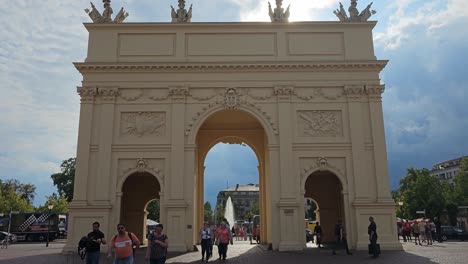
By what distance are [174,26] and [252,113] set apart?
7.45 meters

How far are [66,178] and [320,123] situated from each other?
59.8m

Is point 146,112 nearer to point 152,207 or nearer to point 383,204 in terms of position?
point 383,204

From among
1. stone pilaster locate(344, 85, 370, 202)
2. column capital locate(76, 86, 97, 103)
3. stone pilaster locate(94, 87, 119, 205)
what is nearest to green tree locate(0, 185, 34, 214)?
column capital locate(76, 86, 97, 103)

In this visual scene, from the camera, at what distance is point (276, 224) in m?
24.2

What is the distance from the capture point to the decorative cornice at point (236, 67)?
26094mm

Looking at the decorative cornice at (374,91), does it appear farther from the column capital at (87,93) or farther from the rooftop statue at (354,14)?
the column capital at (87,93)

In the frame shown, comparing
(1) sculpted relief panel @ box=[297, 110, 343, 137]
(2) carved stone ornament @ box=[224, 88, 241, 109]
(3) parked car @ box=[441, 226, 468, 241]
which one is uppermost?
(2) carved stone ornament @ box=[224, 88, 241, 109]

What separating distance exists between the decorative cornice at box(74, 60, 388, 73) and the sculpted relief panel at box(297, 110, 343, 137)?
2717mm

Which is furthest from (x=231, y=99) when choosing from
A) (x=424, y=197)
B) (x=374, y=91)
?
(x=424, y=197)

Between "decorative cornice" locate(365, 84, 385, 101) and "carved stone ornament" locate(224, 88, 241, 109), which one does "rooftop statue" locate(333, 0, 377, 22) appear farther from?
"carved stone ornament" locate(224, 88, 241, 109)

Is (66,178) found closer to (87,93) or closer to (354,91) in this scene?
(87,93)

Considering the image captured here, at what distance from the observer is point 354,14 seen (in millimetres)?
27594

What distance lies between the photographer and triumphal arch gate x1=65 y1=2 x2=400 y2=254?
24359 millimetres

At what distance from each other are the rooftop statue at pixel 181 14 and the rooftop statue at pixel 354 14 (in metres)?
9.46
